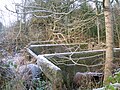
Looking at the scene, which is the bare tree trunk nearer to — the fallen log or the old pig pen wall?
the old pig pen wall

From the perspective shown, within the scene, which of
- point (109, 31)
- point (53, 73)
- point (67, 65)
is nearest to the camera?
point (109, 31)

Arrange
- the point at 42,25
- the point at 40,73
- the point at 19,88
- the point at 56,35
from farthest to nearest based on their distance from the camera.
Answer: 1. the point at 42,25
2. the point at 56,35
3. the point at 40,73
4. the point at 19,88

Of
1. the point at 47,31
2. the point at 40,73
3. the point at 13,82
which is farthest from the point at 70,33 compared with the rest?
the point at 13,82

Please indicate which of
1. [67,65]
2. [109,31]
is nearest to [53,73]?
[67,65]

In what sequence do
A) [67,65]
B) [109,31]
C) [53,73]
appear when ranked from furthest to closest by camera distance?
[67,65], [53,73], [109,31]

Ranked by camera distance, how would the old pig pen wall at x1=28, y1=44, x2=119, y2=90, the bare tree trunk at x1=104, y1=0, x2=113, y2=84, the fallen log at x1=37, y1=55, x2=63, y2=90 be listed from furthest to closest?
the old pig pen wall at x1=28, y1=44, x2=119, y2=90, the fallen log at x1=37, y1=55, x2=63, y2=90, the bare tree trunk at x1=104, y1=0, x2=113, y2=84

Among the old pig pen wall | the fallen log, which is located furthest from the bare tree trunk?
the fallen log

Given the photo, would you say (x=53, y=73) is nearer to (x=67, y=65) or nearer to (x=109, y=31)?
(x=67, y=65)

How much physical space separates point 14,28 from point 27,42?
0.81 meters

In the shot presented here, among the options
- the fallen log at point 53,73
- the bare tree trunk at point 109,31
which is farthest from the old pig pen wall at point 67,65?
the bare tree trunk at point 109,31

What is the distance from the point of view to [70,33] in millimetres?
9320

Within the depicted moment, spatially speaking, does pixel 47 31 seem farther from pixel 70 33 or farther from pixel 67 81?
pixel 67 81

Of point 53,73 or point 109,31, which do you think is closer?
point 109,31

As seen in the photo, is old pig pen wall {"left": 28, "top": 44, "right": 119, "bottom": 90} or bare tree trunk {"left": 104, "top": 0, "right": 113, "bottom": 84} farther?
old pig pen wall {"left": 28, "top": 44, "right": 119, "bottom": 90}
